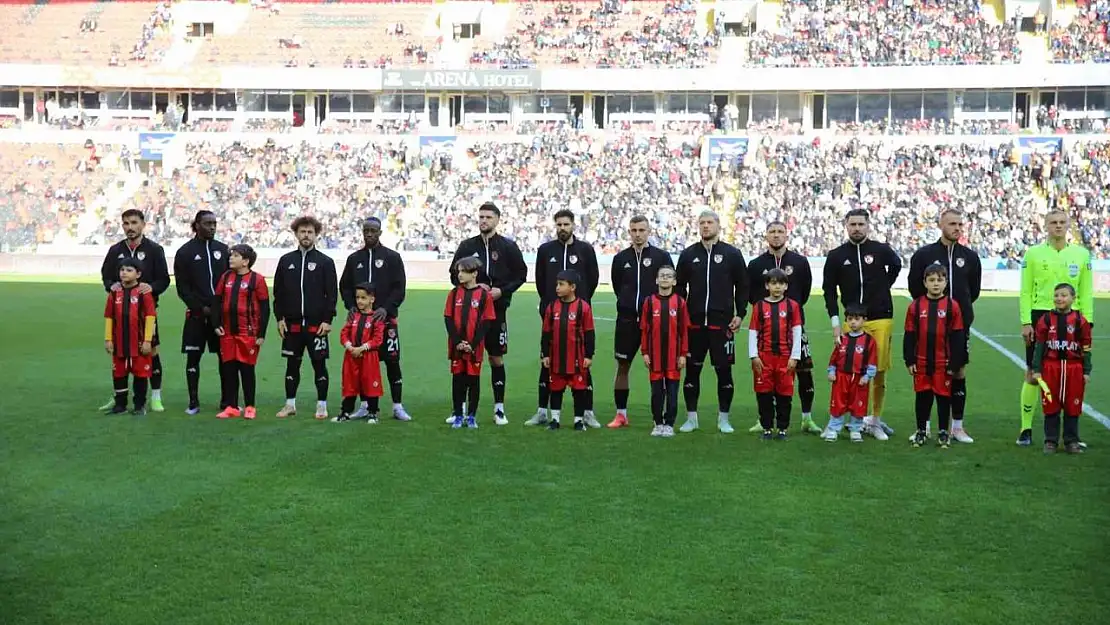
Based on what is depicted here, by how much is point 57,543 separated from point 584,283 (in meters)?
5.72

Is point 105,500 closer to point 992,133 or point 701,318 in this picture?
point 701,318

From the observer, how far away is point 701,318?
1130 cm

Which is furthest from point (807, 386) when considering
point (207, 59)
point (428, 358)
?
point (207, 59)

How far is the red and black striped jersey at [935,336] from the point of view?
411 inches

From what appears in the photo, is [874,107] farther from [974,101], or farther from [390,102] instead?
[390,102]

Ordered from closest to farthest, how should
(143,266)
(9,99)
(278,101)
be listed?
(143,266)
(278,101)
(9,99)

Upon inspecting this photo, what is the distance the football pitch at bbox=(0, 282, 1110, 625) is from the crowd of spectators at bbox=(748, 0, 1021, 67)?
1568 inches

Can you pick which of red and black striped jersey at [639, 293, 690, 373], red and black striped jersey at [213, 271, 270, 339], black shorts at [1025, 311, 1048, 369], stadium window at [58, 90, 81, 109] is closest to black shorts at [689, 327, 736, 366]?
red and black striped jersey at [639, 293, 690, 373]

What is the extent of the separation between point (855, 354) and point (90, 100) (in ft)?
167

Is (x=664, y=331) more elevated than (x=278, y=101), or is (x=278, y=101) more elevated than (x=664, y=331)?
(x=278, y=101)

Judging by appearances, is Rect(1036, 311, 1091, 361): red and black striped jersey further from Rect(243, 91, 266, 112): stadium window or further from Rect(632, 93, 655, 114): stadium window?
Rect(243, 91, 266, 112): stadium window

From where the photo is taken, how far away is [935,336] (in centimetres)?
1048

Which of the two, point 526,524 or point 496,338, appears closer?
point 526,524

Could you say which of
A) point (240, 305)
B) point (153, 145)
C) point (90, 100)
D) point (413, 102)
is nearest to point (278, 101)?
point (153, 145)
